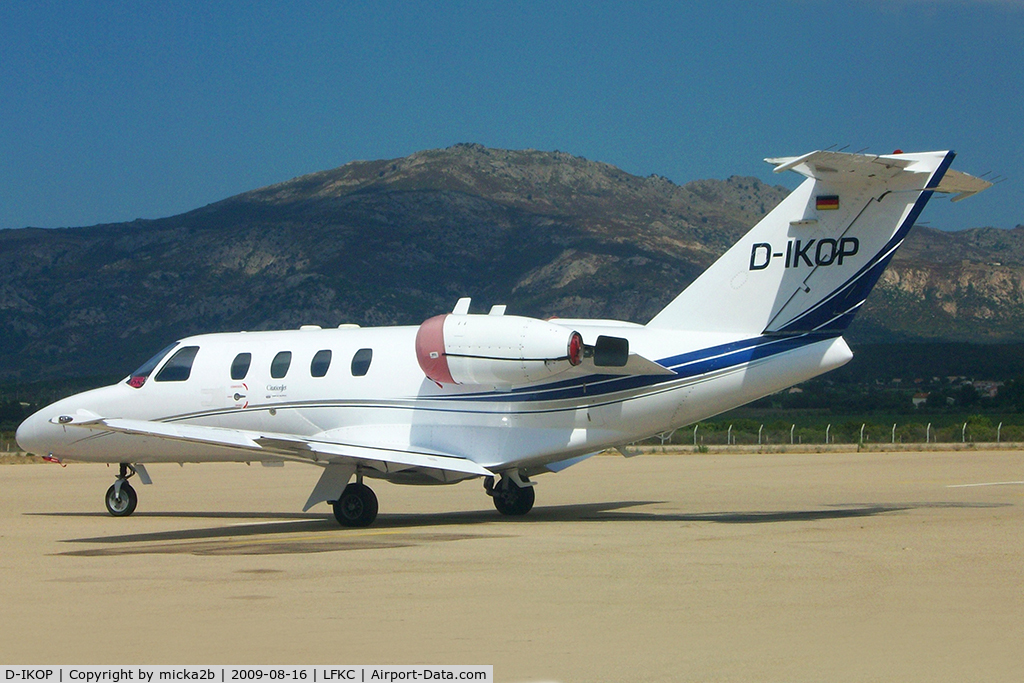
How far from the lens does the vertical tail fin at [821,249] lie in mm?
16078

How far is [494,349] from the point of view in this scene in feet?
56.9

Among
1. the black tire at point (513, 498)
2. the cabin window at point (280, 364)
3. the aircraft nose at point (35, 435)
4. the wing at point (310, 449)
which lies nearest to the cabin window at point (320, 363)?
the cabin window at point (280, 364)

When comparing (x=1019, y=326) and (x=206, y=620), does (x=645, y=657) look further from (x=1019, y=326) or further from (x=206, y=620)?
(x=1019, y=326)

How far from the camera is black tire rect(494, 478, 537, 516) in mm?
19641

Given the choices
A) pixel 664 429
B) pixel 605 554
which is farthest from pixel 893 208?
pixel 605 554

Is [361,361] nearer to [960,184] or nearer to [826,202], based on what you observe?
[826,202]

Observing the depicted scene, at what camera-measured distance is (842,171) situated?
16031 mm

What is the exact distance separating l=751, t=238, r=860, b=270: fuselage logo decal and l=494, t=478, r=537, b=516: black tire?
569 centimetres

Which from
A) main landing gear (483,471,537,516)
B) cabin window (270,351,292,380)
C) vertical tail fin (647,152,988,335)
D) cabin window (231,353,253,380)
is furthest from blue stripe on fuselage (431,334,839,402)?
cabin window (231,353,253,380)

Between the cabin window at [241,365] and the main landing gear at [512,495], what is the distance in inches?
186

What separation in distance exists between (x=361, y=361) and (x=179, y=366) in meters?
3.81

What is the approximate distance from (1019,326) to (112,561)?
201 meters

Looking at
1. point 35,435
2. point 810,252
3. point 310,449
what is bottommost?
point 310,449
